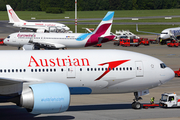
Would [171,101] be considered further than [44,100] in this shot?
Yes

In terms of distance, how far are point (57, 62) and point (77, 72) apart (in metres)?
1.71

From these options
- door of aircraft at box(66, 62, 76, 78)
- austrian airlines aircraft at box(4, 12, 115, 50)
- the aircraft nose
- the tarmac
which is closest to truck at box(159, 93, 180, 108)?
the tarmac

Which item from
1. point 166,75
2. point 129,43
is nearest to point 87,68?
point 166,75

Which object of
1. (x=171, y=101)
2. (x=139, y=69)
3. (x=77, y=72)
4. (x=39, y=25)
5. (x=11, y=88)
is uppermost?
(x=39, y=25)

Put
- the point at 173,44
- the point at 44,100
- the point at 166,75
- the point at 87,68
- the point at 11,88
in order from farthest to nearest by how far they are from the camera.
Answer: the point at 173,44
the point at 166,75
the point at 87,68
the point at 11,88
the point at 44,100

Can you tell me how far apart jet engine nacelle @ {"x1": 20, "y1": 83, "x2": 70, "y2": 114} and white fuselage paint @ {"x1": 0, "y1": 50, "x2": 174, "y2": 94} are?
270cm

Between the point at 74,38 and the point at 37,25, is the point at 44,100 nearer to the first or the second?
the point at 74,38

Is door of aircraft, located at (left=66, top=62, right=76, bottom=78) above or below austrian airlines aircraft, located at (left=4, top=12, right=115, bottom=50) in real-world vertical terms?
below

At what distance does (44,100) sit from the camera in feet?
71.6

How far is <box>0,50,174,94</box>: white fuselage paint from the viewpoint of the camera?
81.8 feet

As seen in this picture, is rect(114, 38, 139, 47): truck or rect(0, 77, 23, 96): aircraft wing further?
rect(114, 38, 139, 47): truck

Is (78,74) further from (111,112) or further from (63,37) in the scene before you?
(63,37)

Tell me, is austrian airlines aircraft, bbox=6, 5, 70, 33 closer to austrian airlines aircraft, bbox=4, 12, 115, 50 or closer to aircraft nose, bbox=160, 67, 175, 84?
austrian airlines aircraft, bbox=4, 12, 115, 50

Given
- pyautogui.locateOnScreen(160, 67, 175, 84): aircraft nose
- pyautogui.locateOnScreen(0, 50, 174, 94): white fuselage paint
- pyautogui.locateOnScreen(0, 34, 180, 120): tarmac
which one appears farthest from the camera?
pyautogui.locateOnScreen(160, 67, 175, 84): aircraft nose
